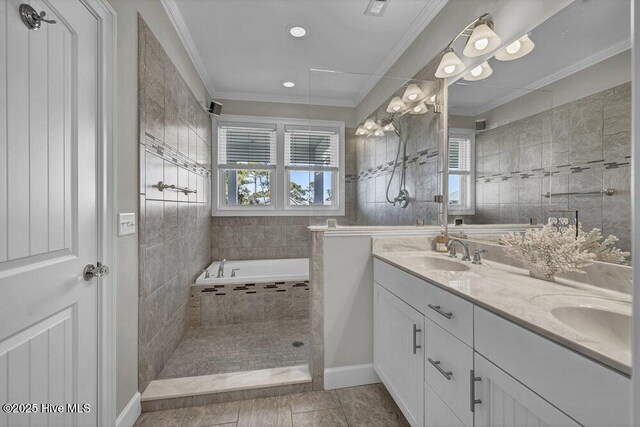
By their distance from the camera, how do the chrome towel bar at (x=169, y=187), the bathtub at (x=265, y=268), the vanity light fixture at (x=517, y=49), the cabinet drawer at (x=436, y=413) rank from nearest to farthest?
the cabinet drawer at (x=436, y=413) → the vanity light fixture at (x=517, y=49) → the chrome towel bar at (x=169, y=187) → the bathtub at (x=265, y=268)

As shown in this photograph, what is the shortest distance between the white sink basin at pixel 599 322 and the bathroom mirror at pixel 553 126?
0.93 ft

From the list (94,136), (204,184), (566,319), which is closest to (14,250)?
(94,136)

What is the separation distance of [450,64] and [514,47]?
43 cm

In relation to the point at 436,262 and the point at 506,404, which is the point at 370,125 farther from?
the point at 506,404

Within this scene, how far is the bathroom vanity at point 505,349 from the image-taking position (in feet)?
1.84

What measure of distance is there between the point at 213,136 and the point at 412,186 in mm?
2657

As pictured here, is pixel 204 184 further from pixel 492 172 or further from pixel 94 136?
pixel 492 172

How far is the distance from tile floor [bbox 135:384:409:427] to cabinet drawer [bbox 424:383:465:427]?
44 centimetres

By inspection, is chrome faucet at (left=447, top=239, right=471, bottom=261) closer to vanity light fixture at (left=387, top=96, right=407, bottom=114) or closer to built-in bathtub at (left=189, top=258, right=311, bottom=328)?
vanity light fixture at (left=387, top=96, right=407, bottom=114)

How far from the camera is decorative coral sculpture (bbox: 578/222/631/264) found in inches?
36.1

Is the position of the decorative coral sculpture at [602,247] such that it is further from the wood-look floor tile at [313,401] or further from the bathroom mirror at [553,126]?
the wood-look floor tile at [313,401]

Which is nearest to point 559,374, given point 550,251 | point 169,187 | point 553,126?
point 550,251

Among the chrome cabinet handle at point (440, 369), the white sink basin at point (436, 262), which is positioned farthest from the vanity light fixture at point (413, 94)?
the chrome cabinet handle at point (440, 369)

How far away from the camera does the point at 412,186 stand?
6.86 feet
